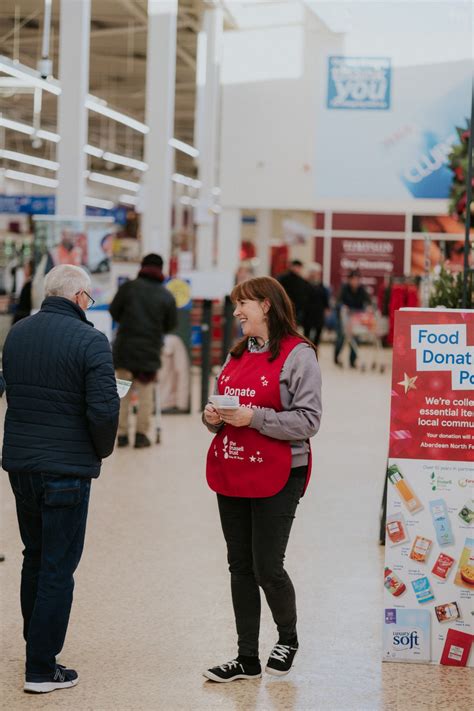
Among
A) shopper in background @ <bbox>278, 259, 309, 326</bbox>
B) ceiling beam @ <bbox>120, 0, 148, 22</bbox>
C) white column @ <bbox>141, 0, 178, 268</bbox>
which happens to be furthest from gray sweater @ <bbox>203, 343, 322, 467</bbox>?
ceiling beam @ <bbox>120, 0, 148, 22</bbox>

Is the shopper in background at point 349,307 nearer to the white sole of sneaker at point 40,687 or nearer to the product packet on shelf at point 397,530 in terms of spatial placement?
the product packet on shelf at point 397,530

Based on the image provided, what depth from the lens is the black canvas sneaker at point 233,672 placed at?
379 cm

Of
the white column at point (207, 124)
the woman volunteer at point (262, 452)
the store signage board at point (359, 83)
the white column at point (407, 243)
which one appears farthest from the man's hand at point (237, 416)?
the white column at point (407, 243)

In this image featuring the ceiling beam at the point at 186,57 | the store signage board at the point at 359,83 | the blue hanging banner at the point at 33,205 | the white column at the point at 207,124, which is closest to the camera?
the store signage board at the point at 359,83

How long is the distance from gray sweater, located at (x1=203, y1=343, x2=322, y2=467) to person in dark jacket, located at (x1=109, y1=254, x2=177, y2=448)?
516 cm

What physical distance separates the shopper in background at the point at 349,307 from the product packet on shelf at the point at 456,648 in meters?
14.2

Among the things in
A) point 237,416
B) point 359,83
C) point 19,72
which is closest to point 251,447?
point 237,416

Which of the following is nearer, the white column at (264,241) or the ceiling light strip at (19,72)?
the ceiling light strip at (19,72)

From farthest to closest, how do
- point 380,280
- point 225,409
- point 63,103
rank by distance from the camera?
point 380,280 → point 63,103 → point 225,409

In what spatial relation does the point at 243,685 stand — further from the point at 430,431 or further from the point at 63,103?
the point at 63,103

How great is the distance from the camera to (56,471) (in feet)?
11.5

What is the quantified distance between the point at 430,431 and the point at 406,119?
6956 millimetres

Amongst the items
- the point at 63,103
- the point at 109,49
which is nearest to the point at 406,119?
the point at 63,103

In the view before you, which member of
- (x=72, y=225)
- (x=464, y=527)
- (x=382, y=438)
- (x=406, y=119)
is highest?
(x=406, y=119)
